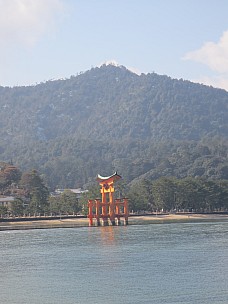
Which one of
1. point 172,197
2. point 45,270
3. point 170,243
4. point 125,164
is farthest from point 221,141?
point 45,270

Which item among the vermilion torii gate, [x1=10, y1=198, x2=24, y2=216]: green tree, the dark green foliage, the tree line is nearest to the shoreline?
the vermilion torii gate

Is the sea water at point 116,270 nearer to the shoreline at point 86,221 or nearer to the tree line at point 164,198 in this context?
the shoreline at point 86,221

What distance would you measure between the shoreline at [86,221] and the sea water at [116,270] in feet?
78.9

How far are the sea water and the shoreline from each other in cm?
2404

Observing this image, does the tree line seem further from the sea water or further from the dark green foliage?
the sea water

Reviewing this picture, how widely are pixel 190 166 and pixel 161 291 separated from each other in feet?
421

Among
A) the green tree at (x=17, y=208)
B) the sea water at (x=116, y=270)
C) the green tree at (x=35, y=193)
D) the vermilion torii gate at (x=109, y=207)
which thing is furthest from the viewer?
the green tree at (x=35, y=193)

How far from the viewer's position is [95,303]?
86.8 feet

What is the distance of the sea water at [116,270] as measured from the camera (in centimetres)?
2777

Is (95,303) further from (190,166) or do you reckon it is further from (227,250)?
(190,166)

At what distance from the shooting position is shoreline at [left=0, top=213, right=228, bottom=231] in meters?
79.8

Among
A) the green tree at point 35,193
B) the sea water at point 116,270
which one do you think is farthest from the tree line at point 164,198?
the sea water at point 116,270

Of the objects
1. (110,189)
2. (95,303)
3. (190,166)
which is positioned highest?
(190,166)

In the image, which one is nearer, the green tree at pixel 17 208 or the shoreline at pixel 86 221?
the shoreline at pixel 86 221
